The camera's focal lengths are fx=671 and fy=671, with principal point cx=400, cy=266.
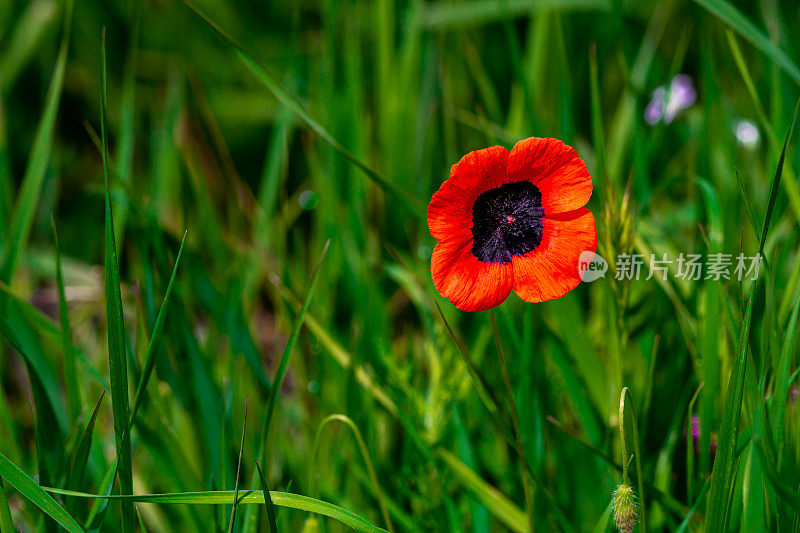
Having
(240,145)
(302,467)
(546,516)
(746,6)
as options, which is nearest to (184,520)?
(302,467)

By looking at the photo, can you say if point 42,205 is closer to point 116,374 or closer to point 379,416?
point 379,416

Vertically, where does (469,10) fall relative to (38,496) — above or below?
above

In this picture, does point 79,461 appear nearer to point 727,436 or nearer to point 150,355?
point 150,355

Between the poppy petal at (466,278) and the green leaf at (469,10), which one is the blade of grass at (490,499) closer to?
the poppy petal at (466,278)

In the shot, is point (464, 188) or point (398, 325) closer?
point (464, 188)

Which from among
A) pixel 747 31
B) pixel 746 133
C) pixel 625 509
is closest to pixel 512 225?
pixel 625 509

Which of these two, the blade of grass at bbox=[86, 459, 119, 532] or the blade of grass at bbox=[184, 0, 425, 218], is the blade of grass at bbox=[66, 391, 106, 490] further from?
the blade of grass at bbox=[184, 0, 425, 218]

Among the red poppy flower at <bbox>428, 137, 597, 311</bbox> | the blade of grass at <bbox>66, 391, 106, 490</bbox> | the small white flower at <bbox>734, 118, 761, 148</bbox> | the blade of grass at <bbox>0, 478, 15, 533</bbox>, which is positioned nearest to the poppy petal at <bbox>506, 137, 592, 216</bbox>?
the red poppy flower at <bbox>428, 137, 597, 311</bbox>

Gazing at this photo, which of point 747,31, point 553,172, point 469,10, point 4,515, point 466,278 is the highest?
point 469,10
